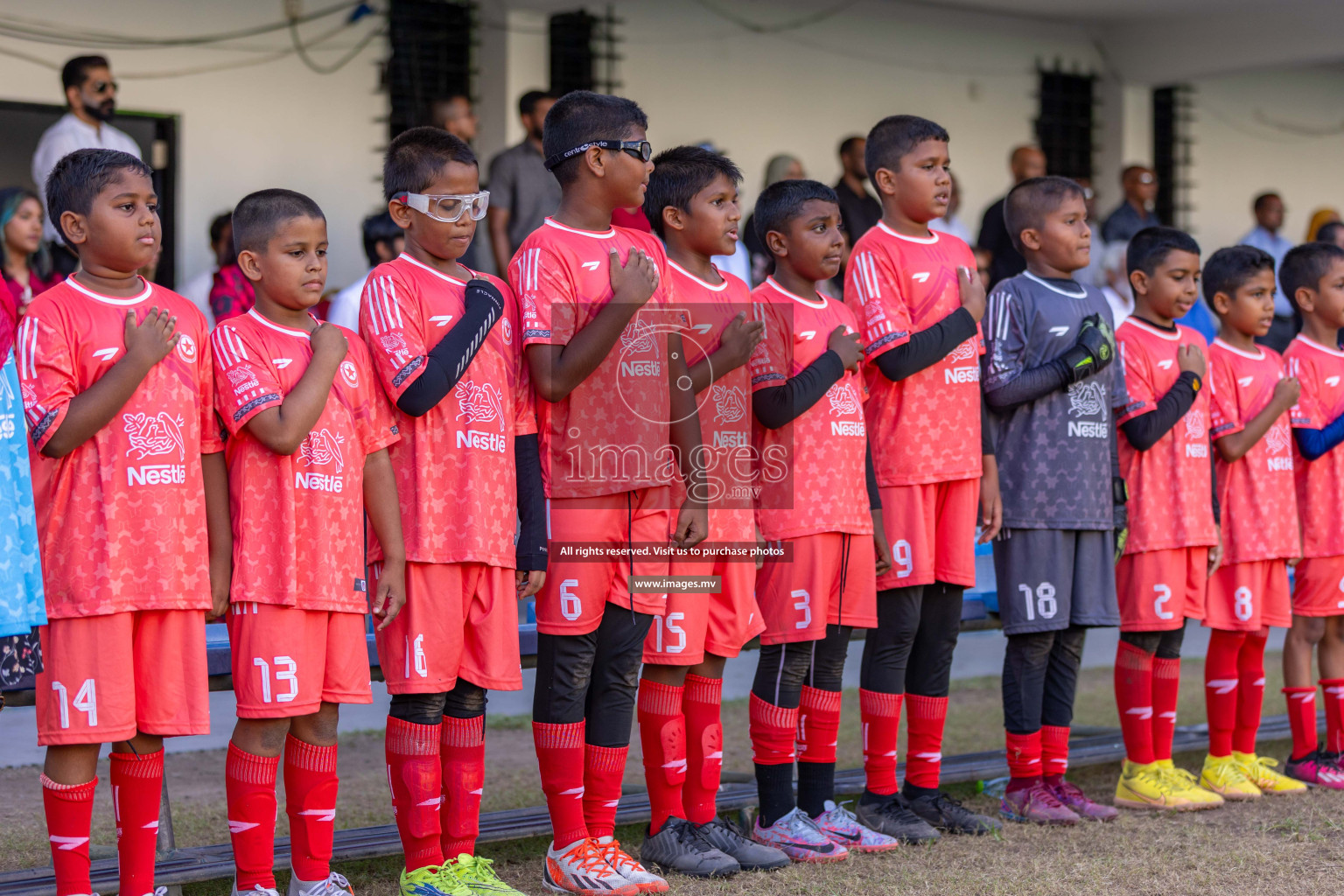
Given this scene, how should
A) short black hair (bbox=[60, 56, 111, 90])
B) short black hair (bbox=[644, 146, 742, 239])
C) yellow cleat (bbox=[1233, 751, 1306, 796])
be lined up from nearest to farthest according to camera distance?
short black hair (bbox=[644, 146, 742, 239]) < yellow cleat (bbox=[1233, 751, 1306, 796]) < short black hair (bbox=[60, 56, 111, 90])

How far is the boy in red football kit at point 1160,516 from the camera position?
460 cm

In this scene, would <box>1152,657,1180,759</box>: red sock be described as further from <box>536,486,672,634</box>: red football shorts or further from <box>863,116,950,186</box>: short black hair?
<box>536,486,672,634</box>: red football shorts

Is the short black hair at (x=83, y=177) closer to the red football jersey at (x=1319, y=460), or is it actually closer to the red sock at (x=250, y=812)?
the red sock at (x=250, y=812)

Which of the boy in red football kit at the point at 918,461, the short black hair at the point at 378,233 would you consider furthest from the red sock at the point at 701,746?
the short black hair at the point at 378,233

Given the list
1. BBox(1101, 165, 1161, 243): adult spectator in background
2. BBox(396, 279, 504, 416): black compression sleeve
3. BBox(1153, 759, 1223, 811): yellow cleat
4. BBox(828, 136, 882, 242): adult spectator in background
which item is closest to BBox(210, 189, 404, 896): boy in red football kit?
BBox(396, 279, 504, 416): black compression sleeve

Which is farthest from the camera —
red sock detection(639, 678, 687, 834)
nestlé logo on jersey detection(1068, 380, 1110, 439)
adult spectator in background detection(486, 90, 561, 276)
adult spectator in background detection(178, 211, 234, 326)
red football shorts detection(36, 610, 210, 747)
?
adult spectator in background detection(486, 90, 561, 276)

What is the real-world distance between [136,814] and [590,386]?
4.57ft

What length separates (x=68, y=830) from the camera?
303 centimetres

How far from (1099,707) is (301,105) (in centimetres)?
528

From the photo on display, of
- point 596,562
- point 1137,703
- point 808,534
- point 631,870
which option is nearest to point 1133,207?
point 1137,703

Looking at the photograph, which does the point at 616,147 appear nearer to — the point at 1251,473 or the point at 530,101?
the point at 1251,473

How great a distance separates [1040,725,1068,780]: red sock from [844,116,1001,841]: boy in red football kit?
1.05ft

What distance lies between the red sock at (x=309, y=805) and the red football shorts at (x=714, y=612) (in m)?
0.88

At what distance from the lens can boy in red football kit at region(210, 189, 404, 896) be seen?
3.18 metres
